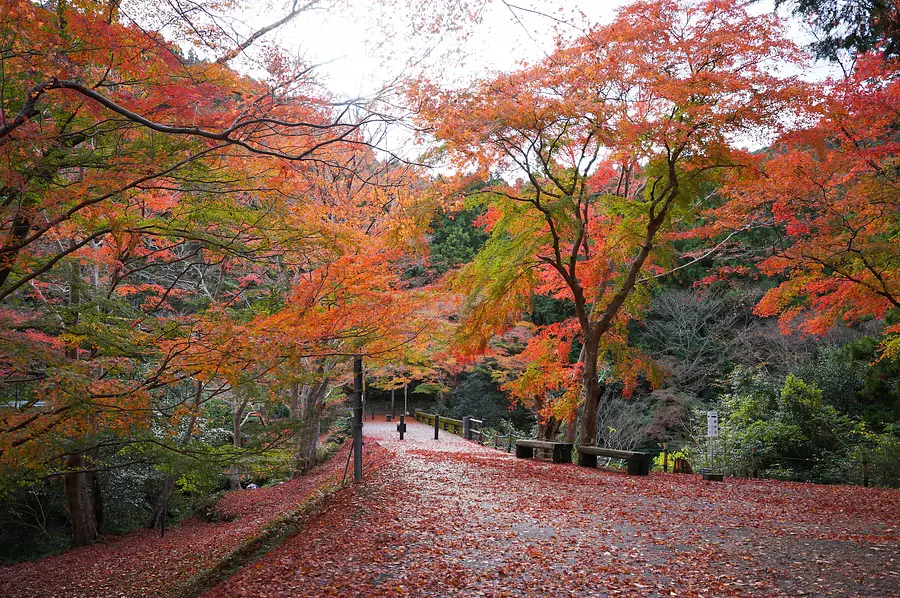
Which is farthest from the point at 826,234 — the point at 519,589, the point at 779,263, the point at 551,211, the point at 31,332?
the point at 31,332

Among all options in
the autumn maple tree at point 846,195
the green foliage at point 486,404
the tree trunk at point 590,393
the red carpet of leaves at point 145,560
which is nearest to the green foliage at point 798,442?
the autumn maple tree at point 846,195

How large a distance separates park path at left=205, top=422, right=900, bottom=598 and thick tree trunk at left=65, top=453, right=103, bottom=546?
6.45 metres

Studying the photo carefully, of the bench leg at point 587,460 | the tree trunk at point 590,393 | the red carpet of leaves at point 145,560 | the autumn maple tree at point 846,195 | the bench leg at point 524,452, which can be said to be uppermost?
the autumn maple tree at point 846,195

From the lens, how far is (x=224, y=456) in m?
8.92

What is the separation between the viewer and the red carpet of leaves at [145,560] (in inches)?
359

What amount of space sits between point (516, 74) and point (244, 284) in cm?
913

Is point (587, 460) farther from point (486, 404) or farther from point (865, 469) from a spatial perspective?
point (486, 404)

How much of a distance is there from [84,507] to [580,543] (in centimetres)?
1112

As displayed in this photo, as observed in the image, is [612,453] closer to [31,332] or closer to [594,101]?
[594,101]

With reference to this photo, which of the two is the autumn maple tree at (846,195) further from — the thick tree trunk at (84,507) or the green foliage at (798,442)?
the thick tree trunk at (84,507)

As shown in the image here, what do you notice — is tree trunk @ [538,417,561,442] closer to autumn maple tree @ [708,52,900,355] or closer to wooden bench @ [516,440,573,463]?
wooden bench @ [516,440,573,463]

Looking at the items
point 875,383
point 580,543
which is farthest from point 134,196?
point 875,383

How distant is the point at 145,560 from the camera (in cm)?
1088

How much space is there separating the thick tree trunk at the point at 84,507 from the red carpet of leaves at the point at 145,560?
1.25ft
